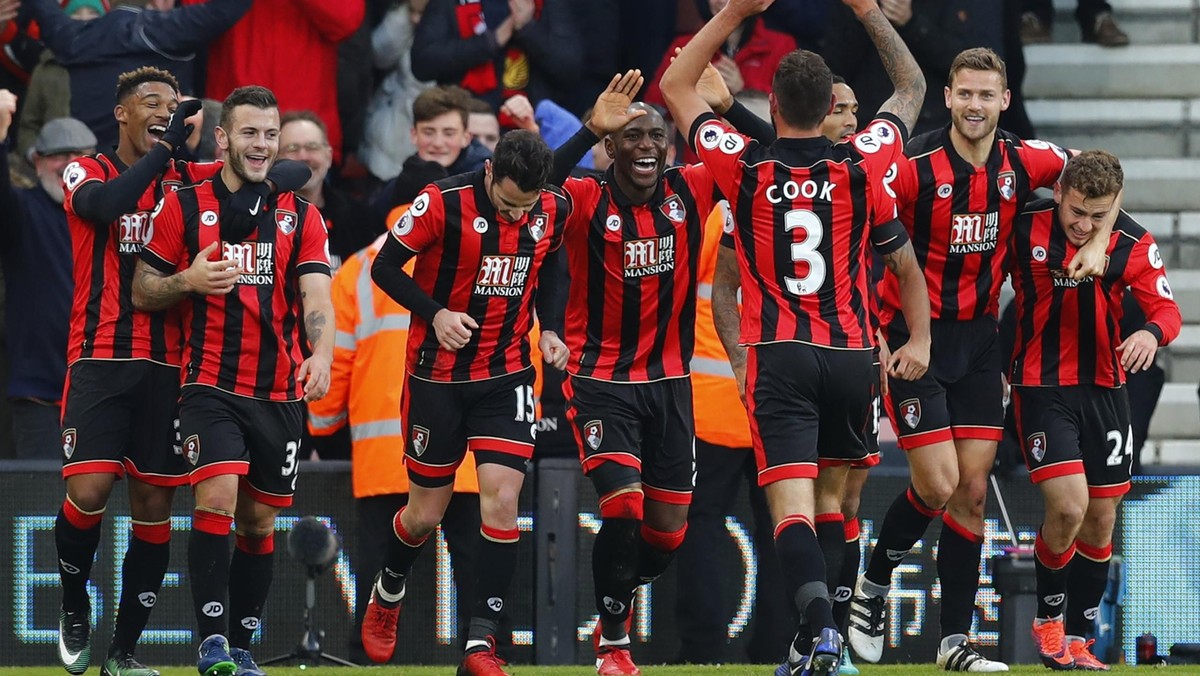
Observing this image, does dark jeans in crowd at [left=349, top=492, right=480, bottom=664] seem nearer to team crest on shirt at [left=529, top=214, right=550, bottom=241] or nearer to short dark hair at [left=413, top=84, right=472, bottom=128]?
team crest on shirt at [left=529, top=214, right=550, bottom=241]

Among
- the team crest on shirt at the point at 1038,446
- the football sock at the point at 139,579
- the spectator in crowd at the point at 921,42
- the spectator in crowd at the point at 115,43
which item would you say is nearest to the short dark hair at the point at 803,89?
the team crest on shirt at the point at 1038,446

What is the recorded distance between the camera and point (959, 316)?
9945 mm

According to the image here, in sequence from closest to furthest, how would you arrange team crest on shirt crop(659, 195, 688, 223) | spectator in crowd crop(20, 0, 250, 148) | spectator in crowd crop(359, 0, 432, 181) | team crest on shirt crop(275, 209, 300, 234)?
team crest on shirt crop(275, 209, 300, 234) < team crest on shirt crop(659, 195, 688, 223) < spectator in crowd crop(20, 0, 250, 148) < spectator in crowd crop(359, 0, 432, 181)

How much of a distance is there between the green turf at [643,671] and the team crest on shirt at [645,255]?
1900 millimetres

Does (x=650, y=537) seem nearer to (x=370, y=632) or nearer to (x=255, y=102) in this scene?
(x=370, y=632)

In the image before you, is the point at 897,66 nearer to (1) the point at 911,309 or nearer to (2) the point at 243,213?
(1) the point at 911,309

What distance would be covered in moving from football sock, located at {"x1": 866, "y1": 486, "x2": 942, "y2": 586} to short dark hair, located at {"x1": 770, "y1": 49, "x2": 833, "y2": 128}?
2.24 meters

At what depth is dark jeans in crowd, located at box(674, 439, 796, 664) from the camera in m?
11.0

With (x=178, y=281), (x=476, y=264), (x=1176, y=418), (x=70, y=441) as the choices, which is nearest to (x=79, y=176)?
(x=178, y=281)

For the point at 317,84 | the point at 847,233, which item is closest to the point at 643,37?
the point at 317,84

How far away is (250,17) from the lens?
12828mm

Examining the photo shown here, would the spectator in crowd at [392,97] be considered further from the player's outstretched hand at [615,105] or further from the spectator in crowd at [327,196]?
the player's outstretched hand at [615,105]

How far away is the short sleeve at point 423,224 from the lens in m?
9.47

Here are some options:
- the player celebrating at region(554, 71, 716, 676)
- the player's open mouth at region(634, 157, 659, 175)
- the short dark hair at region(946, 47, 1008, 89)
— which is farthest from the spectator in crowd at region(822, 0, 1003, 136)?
the player's open mouth at region(634, 157, 659, 175)
